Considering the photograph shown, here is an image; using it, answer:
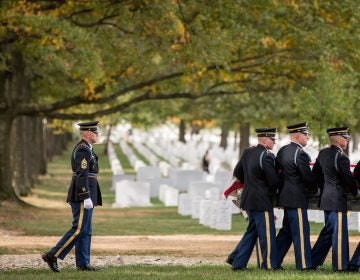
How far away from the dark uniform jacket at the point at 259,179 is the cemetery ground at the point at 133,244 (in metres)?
0.84

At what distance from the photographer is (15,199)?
30531 mm

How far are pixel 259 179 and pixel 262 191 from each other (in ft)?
0.51

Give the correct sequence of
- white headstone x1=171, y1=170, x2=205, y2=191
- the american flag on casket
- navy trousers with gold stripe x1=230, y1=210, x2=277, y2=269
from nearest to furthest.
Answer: navy trousers with gold stripe x1=230, y1=210, x2=277, y2=269, the american flag on casket, white headstone x1=171, y1=170, x2=205, y2=191

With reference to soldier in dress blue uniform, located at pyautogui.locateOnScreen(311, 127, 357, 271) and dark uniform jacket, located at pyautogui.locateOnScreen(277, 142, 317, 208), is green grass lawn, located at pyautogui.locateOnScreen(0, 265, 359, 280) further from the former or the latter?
dark uniform jacket, located at pyautogui.locateOnScreen(277, 142, 317, 208)

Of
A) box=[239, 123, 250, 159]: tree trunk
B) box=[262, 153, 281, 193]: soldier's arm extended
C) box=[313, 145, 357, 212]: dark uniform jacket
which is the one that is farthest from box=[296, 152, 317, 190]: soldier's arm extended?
box=[239, 123, 250, 159]: tree trunk

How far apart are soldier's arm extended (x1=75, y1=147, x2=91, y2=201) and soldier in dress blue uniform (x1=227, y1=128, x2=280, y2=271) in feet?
6.33

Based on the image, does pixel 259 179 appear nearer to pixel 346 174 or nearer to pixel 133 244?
pixel 346 174

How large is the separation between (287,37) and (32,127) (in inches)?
591

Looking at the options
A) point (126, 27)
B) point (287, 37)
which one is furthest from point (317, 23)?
point (126, 27)

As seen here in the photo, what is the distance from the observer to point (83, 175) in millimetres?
14062

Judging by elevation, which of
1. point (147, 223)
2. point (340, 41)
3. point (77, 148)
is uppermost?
point (340, 41)

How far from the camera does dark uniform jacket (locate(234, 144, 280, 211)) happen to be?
45.5 ft

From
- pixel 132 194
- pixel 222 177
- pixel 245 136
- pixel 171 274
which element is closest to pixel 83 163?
pixel 171 274

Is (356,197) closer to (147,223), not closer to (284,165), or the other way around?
(284,165)
